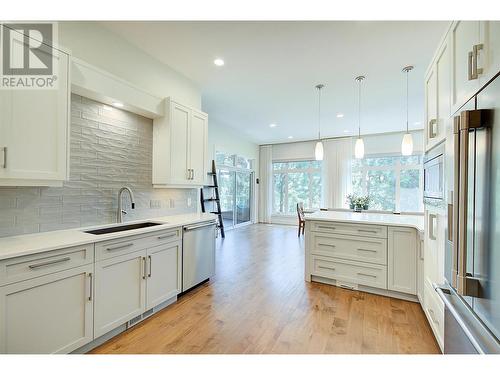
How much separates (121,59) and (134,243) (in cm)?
202

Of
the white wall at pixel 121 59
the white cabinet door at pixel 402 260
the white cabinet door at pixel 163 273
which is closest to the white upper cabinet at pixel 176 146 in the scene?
the white wall at pixel 121 59

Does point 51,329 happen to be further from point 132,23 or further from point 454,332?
point 132,23

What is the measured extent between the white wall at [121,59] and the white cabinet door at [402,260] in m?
3.34

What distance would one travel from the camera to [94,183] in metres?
2.37

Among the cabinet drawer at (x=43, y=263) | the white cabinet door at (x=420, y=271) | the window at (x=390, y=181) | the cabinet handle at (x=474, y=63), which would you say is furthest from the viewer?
the window at (x=390, y=181)

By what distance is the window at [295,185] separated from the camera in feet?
25.5

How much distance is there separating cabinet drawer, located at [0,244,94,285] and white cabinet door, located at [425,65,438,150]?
2.88 m

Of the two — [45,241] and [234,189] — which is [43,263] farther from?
[234,189]

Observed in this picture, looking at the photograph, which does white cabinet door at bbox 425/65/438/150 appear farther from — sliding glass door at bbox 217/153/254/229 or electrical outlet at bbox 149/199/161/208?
sliding glass door at bbox 217/153/254/229

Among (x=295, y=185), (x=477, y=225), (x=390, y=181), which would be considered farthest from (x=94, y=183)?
(x=390, y=181)

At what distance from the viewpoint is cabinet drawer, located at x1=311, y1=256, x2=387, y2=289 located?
2730mm

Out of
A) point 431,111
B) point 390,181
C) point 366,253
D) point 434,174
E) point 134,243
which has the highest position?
point 431,111

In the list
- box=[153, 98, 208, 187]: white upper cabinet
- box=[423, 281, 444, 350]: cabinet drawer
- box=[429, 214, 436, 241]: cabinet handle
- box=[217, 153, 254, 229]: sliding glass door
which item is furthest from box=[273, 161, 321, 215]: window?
box=[429, 214, 436, 241]: cabinet handle

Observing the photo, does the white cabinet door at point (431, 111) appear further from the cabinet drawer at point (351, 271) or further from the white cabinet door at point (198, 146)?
the white cabinet door at point (198, 146)
